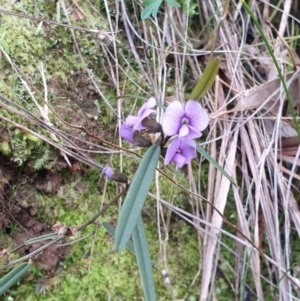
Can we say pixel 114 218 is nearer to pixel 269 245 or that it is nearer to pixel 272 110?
pixel 269 245

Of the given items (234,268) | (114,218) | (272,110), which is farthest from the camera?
(272,110)

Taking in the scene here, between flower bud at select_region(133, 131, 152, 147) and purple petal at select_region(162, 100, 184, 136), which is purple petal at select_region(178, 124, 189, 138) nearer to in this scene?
purple petal at select_region(162, 100, 184, 136)

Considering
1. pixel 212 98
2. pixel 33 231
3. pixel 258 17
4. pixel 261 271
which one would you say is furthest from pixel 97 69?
pixel 261 271

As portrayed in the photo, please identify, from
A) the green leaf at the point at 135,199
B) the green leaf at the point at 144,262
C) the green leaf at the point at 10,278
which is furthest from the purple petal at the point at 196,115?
the green leaf at the point at 10,278

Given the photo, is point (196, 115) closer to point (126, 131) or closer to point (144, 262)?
point (126, 131)

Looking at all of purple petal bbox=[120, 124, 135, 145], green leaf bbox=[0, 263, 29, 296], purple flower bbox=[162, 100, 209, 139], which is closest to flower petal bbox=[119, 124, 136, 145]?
purple petal bbox=[120, 124, 135, 145]

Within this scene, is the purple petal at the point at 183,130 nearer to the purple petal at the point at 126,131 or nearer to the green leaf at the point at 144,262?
the purple petal at the point at 126,131
